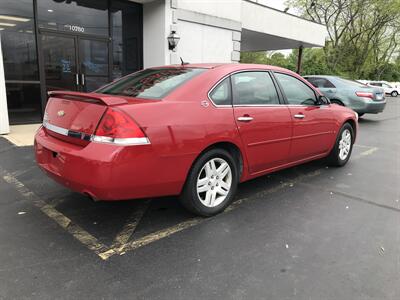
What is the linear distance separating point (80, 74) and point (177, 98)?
7478mm

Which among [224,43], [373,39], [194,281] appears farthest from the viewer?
[373,39]

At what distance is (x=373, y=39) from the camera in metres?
40.7

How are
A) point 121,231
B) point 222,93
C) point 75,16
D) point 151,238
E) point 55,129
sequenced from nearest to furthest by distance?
1. point 151,238
2. point 121,231
3. point 55,129
4. point 222,93
5. point 75,16

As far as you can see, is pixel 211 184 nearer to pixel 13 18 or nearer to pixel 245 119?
pixel 245 119

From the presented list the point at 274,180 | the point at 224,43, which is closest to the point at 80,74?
the point at 224,43

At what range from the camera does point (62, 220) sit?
3.47m

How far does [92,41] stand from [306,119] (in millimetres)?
7511

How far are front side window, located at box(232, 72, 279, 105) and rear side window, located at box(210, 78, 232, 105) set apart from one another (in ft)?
0.28

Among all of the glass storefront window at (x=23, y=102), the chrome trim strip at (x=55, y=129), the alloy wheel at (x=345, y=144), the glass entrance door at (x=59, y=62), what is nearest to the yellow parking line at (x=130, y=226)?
the chrome trim strip at (x=55, y=129)

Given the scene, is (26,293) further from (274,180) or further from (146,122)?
(274,180)

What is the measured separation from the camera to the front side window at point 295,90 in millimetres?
4463

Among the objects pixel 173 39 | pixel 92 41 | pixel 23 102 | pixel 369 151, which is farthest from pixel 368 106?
pixel 23 102

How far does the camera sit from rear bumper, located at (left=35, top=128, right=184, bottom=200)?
2.85 metres

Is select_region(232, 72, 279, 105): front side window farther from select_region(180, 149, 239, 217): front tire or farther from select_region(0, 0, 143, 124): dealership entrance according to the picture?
select_region(0, 0, 143, 124): dealership entrance
